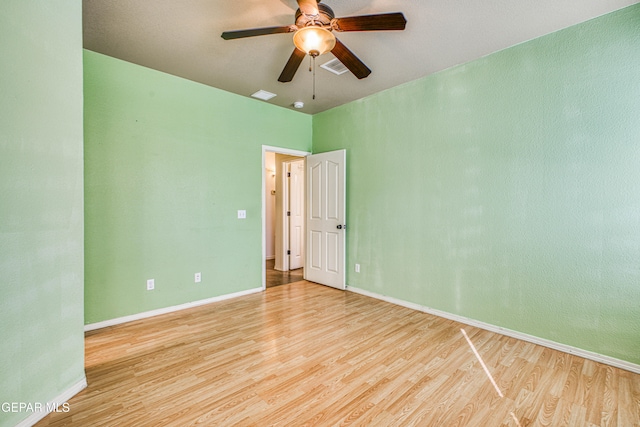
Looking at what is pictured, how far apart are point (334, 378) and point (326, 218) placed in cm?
267

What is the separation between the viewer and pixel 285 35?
103 inches

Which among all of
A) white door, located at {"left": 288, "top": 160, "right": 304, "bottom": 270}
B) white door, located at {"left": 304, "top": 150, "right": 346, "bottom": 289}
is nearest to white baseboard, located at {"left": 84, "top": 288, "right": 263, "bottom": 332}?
white door, located at {"left": 304, "top": 150, "right": 346, "bottom": 289}

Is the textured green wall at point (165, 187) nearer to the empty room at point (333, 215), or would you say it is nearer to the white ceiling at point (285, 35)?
the empty room at point (333, 215)

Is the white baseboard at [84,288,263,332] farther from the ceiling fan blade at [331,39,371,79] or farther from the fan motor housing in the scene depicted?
the fan motor housing

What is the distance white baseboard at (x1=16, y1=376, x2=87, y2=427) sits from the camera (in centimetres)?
164

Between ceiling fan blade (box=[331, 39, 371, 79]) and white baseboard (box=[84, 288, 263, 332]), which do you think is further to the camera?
white baseboard (box=[84, 288, 263, 332])

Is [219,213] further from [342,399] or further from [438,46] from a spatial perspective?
[438,46]

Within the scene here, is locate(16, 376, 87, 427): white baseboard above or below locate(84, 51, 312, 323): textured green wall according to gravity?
below

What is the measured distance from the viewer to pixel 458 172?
3242 mm

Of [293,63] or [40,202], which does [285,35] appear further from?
[40,202]

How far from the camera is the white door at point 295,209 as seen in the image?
5.55m

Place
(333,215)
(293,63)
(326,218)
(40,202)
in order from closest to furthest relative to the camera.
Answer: (40,202) < (293,63) < (333,215) < (326,218)

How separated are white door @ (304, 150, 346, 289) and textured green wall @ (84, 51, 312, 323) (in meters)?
0.91

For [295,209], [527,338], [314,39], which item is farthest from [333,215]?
[314,39]
